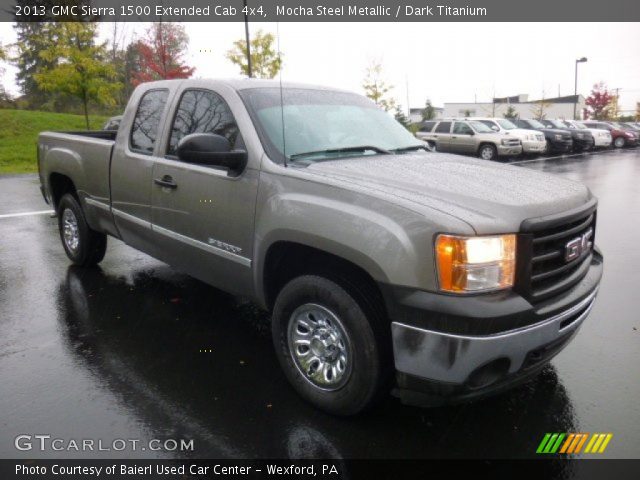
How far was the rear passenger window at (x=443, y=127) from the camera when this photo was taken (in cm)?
2119

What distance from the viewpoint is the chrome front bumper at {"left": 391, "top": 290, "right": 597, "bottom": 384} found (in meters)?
2.44

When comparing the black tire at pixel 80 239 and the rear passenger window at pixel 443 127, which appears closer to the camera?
the black tire at pixel 80 239

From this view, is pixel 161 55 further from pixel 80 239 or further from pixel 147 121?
pixel 147 121

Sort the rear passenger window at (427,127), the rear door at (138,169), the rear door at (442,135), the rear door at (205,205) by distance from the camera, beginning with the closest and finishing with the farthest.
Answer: the rear door at (205,205)
the rear door at (138,169)
the rear door at (442,135)
the rear passenger window at (427,127)

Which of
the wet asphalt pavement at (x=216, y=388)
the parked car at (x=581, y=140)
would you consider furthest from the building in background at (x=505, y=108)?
the wet asphalt pavement at (x=216, y=388)

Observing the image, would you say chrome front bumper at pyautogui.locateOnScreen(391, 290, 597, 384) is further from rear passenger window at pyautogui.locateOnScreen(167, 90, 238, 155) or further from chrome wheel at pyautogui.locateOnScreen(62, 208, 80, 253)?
chrome wheel at pyautogui.locateOnScreen(62, 208, 80, 253)

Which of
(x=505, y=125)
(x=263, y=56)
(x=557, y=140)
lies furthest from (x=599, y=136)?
(x=263, y=56)

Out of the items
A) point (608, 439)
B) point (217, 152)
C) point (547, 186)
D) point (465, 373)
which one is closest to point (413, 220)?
point (465, 373)

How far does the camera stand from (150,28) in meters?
30.1

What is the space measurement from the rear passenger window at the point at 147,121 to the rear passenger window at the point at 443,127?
18013 millimetres

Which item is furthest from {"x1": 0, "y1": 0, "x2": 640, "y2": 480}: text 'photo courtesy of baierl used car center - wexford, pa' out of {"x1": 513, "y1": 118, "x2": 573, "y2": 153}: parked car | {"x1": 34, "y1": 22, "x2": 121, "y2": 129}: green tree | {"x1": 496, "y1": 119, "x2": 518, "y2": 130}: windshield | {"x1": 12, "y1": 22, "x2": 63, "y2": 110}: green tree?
{"x1": 12, "y1": 22, "x2": 63, "y2": 110}: green tree

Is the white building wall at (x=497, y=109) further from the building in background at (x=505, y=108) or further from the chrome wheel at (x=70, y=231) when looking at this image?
the chrome wheel at (x=70, y=231)

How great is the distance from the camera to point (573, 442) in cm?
283

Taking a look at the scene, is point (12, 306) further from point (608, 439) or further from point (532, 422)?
point (608, 439)
